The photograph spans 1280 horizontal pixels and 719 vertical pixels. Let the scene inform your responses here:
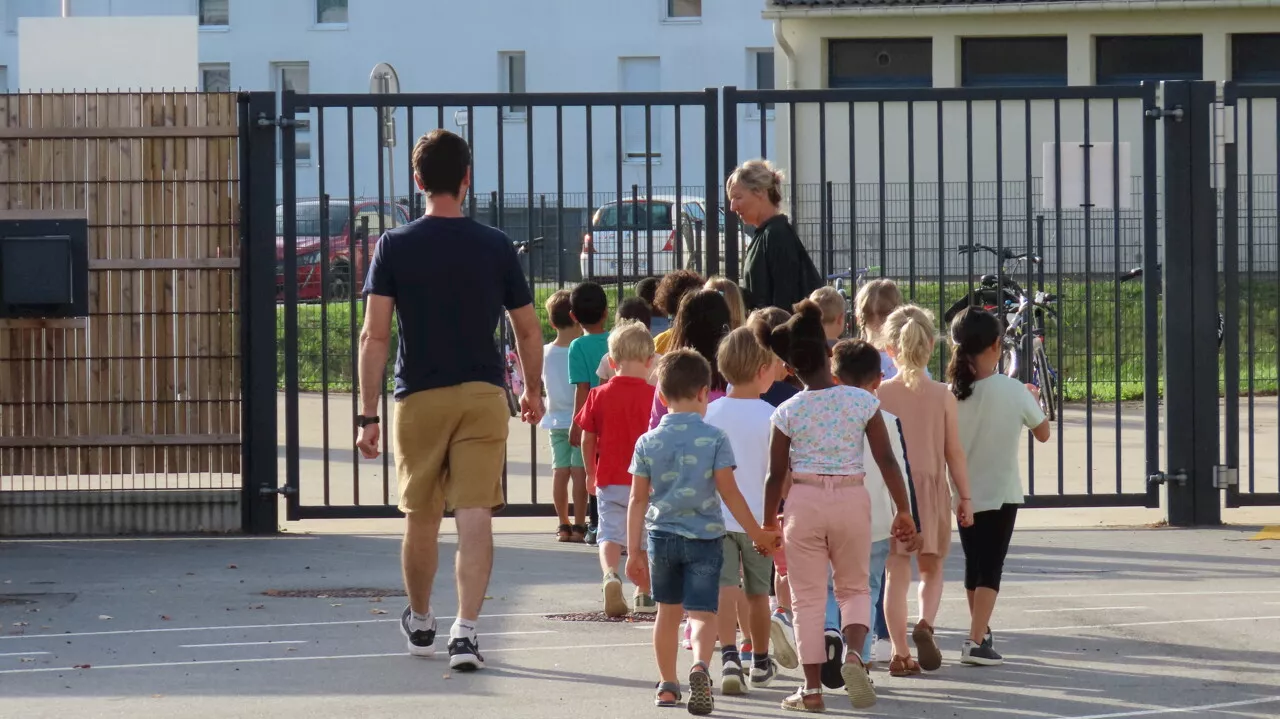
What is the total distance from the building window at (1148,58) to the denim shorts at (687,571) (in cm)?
2541

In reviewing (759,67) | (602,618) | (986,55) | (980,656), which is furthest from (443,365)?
(759,67)

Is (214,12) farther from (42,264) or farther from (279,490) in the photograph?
(279,490)

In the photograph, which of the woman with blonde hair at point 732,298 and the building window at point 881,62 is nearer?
the woman with blonde hair at point 732,298

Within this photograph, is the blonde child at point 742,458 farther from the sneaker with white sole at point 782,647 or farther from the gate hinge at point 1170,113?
the gate hinge at point 1170,113

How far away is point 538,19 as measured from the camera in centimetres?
3938

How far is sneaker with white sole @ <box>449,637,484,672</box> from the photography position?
6.29m

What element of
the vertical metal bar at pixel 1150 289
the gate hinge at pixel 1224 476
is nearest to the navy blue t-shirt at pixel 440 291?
the vertical metal bar at pixel 1150 289

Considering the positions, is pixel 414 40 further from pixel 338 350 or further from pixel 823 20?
pixel 338 350

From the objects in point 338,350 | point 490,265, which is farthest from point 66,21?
point 338,350

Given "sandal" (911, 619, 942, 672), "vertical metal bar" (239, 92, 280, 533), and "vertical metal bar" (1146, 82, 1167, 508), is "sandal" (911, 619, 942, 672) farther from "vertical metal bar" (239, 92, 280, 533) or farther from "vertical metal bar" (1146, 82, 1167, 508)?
"vertical metal bar" (239, 92, 280, 533)

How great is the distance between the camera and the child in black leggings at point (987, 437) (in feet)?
21.1

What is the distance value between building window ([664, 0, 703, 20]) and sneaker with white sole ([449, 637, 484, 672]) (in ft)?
112

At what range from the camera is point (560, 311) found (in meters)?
8.84

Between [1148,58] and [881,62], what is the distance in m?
4.18
